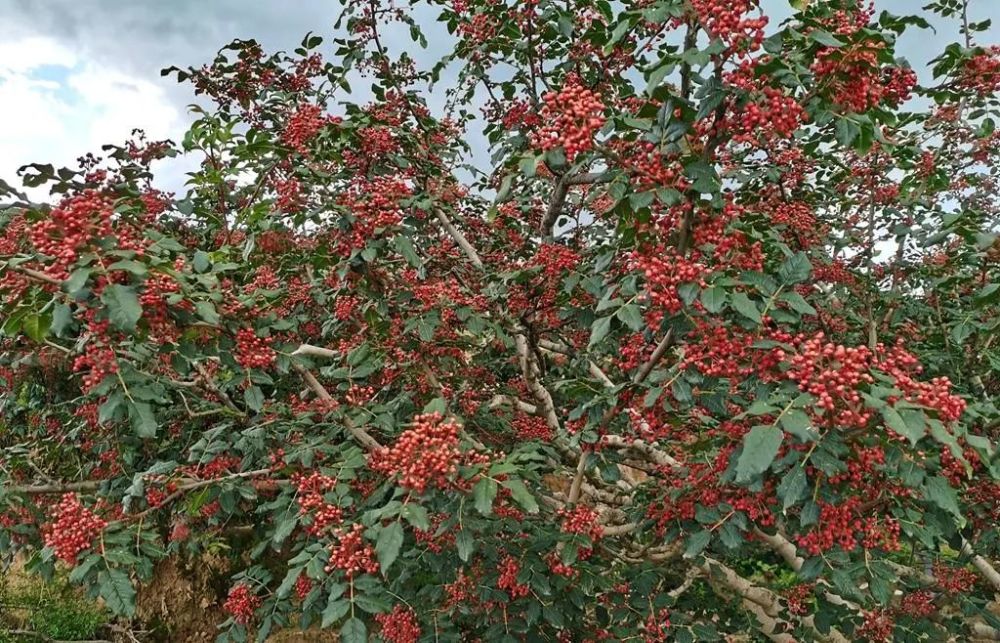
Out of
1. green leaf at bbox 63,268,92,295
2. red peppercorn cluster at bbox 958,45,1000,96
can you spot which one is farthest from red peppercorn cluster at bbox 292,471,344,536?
red peppercorn cluster at bbox 958,45,1000,96

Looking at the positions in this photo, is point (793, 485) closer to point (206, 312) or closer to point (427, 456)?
point (427, 456)

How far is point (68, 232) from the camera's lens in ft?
8.41

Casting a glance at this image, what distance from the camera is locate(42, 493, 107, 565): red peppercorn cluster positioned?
3.12 m

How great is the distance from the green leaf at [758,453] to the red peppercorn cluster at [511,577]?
5.26 ft

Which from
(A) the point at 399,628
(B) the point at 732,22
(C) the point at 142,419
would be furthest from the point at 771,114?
(A) the point at 399,628

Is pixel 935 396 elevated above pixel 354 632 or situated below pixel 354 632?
above

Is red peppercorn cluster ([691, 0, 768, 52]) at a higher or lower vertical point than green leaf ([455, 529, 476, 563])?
higher

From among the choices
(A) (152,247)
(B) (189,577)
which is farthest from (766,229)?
(B) (189,577)

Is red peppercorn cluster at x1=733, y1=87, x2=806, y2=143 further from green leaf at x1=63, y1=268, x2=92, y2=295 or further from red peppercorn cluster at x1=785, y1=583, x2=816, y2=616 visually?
red peppercorn cluster at x1=785, y1=583, x2=816, y2=616

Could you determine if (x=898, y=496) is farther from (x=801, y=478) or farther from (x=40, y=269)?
(x=40, y=269)

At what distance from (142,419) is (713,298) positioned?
241 centimetres

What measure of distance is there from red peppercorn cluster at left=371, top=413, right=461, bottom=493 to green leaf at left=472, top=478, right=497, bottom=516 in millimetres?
123

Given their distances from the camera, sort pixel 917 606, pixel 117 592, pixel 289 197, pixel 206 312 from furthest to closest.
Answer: pixel 917 606
pixel 289 197
pixel 117 592
pixel 206 312

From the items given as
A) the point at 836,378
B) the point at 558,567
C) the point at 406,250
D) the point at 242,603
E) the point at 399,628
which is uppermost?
the point at 406,250
